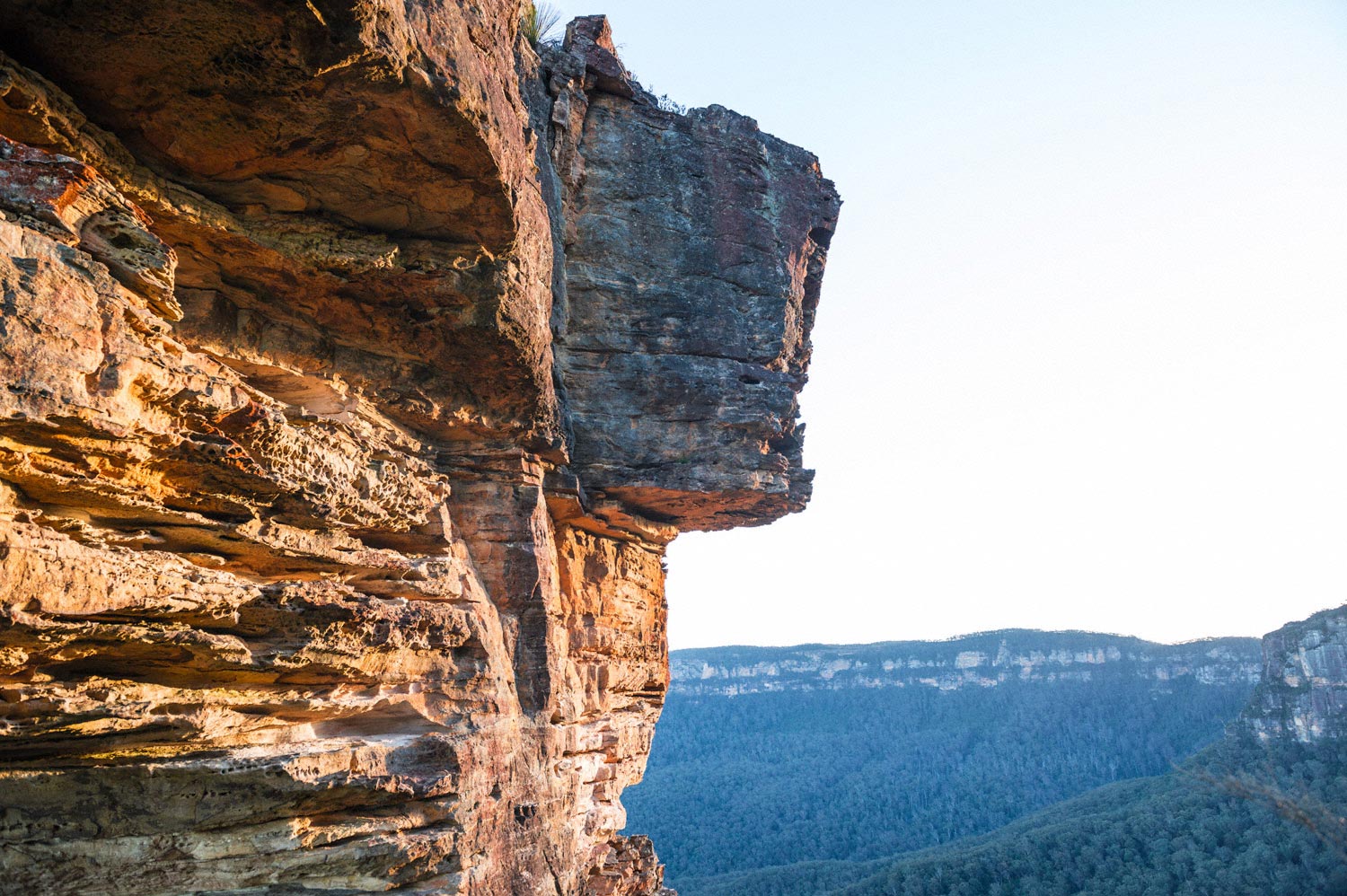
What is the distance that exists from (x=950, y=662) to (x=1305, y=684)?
59.7 m

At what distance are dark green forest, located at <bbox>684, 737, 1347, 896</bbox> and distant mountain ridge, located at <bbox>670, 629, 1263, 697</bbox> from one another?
188 ft

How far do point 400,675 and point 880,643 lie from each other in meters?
139

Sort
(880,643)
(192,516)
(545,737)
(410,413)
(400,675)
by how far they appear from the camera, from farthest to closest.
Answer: (880,643), (545,737), (410,413), (400,675), (192,516)

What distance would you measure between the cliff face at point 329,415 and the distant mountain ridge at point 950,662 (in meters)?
123

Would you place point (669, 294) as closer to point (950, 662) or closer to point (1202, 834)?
point (1202, 834)

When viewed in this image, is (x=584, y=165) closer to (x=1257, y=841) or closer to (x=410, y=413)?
(x=410, y=413)

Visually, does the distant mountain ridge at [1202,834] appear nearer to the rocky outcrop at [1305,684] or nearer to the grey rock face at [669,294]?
the rocky outcrop at [1305,684]

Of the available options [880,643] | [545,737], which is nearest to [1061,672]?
[880,643]

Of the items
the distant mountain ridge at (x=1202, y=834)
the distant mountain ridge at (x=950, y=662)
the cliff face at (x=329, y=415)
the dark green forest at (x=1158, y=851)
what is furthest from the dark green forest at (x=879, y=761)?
the cliff face at (x=329, y=415)

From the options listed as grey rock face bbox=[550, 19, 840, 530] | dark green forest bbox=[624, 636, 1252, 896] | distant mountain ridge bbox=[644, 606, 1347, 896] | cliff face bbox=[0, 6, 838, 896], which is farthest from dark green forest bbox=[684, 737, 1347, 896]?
cliff face bbox=[0, 6, 838, 896]

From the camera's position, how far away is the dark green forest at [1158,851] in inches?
1618

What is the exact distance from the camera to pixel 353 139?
Answer: 25.8 feet

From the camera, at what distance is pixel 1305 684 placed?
254ft

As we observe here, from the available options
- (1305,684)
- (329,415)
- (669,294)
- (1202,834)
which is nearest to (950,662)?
(1305,684)
